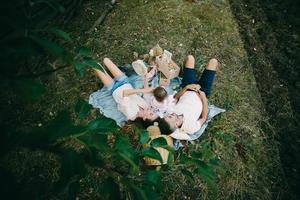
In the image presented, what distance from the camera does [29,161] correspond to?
161 inches

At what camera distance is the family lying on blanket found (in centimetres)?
432

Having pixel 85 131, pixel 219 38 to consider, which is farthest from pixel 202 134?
pixel 85 131

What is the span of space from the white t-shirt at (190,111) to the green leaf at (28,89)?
3194mm

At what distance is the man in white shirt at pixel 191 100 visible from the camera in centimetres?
434

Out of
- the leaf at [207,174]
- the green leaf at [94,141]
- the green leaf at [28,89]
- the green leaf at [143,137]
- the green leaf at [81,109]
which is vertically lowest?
the leaf at [207,174]

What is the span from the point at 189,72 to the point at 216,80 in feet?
1.54

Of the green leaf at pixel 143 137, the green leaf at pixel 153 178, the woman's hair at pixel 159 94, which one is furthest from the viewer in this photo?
the woman's hair at pixel 159 94

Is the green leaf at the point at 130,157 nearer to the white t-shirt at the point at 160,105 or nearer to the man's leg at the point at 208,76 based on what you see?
the white t-shirt at the point at 160,105

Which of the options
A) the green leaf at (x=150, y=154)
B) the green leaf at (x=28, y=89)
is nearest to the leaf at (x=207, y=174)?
the green leaf at (x=150, y=154)

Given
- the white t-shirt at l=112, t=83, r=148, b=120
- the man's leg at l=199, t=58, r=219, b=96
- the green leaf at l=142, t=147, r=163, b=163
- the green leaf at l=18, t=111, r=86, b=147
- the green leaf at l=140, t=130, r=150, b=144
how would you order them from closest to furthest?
the green leaf at l=18, t=111, r=86, b=147 → the green leaf at l=142, t=147, r=163, b=163 → the green leaf at l=140, t=130, r=150, b=144 → the white t-shirt at l=112, t=83, r=148, b=120 → the man's leg at l=199, t=58, r=219, b=96

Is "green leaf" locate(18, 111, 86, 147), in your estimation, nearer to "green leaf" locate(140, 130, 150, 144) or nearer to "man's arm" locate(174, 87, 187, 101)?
"green leaf" locate(140, 130, 150, 144)

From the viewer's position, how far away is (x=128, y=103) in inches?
173

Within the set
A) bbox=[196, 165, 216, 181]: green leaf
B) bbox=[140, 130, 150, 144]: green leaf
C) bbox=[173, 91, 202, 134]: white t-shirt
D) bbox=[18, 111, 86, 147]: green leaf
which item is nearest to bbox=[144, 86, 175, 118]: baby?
bbox=[173, 91, 202, 134]: white t-shirt

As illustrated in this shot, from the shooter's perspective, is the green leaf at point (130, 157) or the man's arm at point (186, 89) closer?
the green leaf at point (130, 157)
